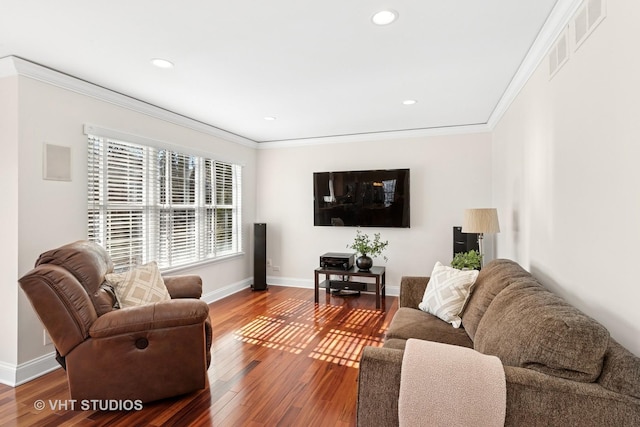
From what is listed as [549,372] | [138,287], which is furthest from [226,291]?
[549,372]

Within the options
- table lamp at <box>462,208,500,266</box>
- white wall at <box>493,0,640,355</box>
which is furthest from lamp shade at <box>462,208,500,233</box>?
white wall at <box>493,0,640,355</box>

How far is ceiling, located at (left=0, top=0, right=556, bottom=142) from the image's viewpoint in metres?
1.89

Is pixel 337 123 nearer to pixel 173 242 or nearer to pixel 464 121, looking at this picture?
pixel 464 121

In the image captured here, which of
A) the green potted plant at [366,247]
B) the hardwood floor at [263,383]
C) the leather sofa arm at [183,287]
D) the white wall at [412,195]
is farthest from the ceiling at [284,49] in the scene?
the hardwood floor at [263,383]

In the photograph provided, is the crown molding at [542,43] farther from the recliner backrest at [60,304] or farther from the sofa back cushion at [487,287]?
the recliner backrest at [60,304]

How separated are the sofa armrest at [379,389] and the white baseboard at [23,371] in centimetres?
269

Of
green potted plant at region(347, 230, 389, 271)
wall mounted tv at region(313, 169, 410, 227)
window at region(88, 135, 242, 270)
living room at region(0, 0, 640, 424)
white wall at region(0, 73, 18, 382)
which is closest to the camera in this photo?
living room at region(0, 0, 640, 424)

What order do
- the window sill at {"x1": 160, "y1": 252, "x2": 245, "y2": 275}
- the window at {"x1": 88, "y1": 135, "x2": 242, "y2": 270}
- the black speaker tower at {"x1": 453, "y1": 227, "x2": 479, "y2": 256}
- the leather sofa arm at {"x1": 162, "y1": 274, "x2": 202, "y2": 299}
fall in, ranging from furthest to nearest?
the black speaker tower at {"x1": 453, "y1": 227, "x2": 479, "y2": 256}, the window sill at {"x1": 160, "y1": 252, "x2": 245, "y2": 275}, the window at {"x1": 88, "y1": 135, "x2": 242, "y2": 270}, the leather sofa arm at {"x1": 162, "y1": 274, "x2": 202, "y2": 299}

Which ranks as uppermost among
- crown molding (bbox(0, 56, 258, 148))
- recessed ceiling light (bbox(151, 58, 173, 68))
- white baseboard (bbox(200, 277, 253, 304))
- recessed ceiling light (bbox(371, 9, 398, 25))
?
recessed ceiling light (bbox(151, 58, 173, 68))

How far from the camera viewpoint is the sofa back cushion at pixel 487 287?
2.06m

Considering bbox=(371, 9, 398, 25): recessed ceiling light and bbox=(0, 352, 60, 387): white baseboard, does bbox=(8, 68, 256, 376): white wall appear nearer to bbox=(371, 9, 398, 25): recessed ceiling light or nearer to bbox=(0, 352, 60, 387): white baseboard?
bbox=(0, 352, 60, 387): white baseboard

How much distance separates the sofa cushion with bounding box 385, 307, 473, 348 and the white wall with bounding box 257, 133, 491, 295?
2420 millimetres

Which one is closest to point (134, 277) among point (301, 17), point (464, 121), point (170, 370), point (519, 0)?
point (170, 370)

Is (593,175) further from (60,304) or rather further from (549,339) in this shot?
(60,304)
